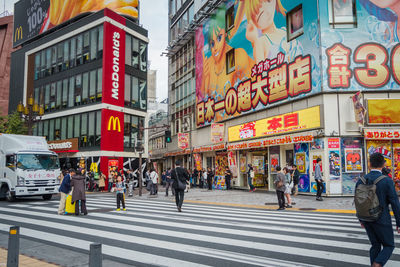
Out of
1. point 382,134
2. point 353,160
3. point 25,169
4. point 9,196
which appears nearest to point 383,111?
point 382,134

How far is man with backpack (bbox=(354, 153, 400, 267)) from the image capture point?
4078 millimetres

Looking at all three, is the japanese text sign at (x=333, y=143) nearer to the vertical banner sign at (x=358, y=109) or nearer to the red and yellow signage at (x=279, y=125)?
the red and yellow signage at (x=279, y=125)

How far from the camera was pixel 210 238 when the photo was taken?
6.92m

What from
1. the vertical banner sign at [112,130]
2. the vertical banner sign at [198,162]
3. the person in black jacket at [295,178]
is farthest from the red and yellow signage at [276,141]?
the vertical banner sign at [112,130]

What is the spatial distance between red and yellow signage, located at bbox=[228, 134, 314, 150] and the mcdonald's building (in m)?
9.56

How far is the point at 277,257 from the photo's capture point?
535cm

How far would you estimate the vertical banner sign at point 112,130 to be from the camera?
2983cm

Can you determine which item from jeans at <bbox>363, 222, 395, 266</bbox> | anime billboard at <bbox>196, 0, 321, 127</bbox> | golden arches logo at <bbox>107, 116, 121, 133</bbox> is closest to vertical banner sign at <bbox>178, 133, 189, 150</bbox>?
anime billboard at <bbox>196, 0, 321, 127</bbox>

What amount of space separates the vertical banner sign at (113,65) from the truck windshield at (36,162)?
13.8m

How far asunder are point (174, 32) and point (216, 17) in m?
13.6

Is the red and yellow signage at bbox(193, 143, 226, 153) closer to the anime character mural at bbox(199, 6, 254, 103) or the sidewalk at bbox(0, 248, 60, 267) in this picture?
the anime character mural at bbox(199, 6, 254, 103)

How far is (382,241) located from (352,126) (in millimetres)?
14767

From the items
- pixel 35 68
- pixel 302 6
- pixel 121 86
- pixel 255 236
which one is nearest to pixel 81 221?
pixel 255 236

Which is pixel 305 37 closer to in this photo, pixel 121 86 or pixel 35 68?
pixel 121 86
